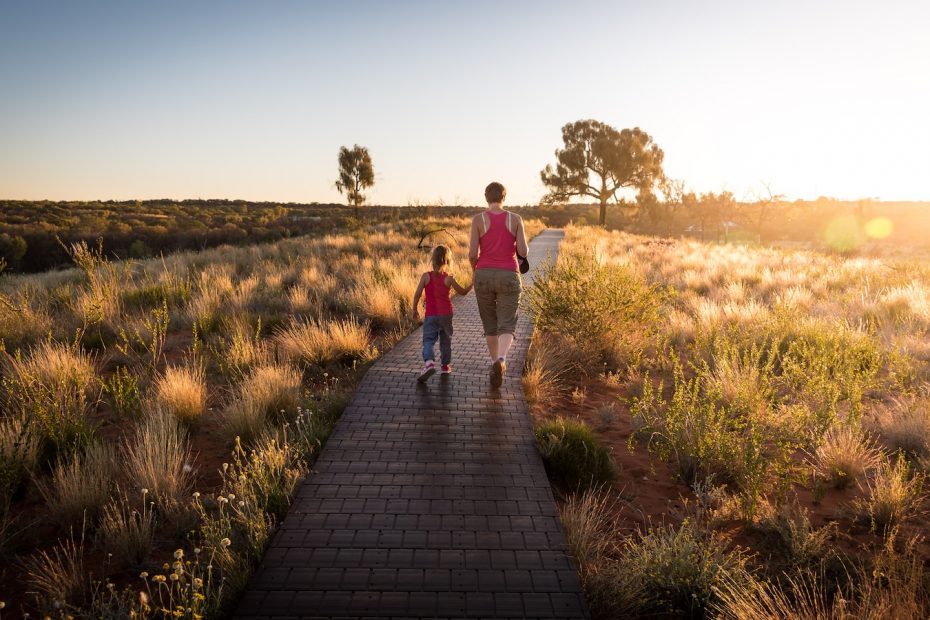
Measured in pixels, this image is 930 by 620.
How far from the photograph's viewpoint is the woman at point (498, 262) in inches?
227

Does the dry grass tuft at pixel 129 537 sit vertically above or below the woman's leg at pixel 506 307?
below

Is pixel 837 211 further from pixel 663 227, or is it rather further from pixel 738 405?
pixel 738 405

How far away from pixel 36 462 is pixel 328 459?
7.85 feet

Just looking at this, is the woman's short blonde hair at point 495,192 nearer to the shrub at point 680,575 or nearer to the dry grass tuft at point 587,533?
the dry grass tuft at point 587,533

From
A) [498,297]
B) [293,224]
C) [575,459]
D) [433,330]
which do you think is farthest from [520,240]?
[293,224]

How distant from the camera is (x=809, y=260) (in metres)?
21.0

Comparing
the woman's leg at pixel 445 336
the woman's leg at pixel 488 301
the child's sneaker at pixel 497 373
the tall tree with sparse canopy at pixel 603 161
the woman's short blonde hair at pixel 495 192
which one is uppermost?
the tall tree with sparse canopy at pixel 603 161

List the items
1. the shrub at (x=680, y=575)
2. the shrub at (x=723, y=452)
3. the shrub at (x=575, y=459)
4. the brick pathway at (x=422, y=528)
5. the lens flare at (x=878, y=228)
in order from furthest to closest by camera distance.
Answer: the lens flare at (x=878, y=228) < the shrub at (x=575, y=459) < the shrub at (x=723, y=452) < the shrub at (x=680, y=575) < the brick pathway at (x=422, y=528)

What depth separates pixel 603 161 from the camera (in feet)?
148

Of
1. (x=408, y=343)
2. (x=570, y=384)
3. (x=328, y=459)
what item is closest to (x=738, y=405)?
(x=570, y=384)

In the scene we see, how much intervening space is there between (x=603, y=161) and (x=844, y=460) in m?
44.2

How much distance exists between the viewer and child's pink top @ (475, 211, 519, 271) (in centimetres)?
575

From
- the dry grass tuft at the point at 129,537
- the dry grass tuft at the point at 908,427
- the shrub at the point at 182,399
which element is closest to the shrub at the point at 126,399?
the shrub at the point at 182,399

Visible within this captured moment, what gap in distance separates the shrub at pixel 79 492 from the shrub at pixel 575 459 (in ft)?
11.2
